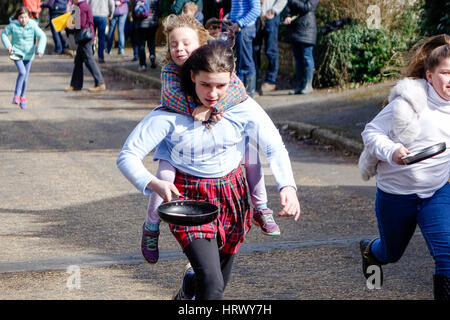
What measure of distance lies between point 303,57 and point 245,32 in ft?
3.95

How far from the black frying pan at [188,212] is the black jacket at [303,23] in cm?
961

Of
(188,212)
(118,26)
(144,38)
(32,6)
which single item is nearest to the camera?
(188,212)

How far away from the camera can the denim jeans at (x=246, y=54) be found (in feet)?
41.6

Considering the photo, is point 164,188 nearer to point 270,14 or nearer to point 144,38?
point 270,14

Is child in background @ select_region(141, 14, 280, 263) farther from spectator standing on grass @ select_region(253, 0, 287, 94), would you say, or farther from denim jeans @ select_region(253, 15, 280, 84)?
denim jeans @ select_region(253, 15, 280, 84)

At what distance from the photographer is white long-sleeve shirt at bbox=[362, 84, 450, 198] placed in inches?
174

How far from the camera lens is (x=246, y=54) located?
41.9 feet

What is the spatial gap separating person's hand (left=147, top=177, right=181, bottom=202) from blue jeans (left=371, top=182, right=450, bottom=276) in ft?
4.33

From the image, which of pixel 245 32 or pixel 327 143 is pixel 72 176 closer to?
pixel 327 143

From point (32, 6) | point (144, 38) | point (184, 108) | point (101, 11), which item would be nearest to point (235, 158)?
point (184, 108)

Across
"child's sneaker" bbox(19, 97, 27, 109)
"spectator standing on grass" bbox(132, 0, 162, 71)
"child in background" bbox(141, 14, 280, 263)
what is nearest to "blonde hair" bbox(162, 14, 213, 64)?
"child in background" bbox(141, 14, 280, 263)

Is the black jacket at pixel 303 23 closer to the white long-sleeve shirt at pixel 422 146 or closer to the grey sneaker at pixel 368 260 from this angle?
the grey sneaker at pixel 368 260

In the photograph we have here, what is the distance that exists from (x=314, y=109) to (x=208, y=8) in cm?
581
